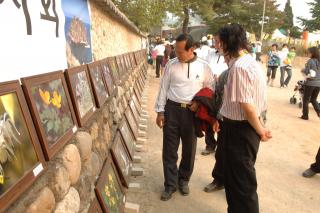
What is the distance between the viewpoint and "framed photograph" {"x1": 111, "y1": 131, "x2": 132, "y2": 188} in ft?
12.1

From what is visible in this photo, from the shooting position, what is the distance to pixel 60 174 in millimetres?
1919

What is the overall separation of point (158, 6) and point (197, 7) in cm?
1995

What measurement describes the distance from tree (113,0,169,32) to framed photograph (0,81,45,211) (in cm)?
1370

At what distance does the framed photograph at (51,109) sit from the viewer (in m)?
1.70

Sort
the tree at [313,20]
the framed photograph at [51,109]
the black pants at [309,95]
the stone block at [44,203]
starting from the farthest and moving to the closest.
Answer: the tree at [313,20] → the black pants at [309,95] → the framed photograph at [51,109] → the stone block at [44,203]

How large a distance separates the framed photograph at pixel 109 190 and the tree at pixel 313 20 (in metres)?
45.0

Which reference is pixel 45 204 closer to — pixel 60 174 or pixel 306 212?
pixel 60 174

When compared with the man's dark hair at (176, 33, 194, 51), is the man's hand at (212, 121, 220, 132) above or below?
below

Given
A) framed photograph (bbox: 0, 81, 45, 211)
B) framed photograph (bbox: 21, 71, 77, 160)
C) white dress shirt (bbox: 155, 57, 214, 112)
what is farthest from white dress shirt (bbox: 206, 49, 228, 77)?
framed photograph (bbox: 0, 81, 45, 211)

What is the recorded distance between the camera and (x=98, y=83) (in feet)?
11.2

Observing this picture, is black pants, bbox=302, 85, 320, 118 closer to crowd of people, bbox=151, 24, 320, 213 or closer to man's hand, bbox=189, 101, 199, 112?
crowd of people, bbox=151, 24, 320, 213

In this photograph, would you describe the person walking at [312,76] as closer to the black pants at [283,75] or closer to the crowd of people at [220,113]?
the crowd of people at [220,113]

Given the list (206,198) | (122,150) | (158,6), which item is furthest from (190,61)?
(158,6)

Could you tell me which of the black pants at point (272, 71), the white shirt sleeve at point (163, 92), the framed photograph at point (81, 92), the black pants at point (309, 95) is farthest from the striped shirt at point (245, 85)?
the black pants at point (272, 71)
